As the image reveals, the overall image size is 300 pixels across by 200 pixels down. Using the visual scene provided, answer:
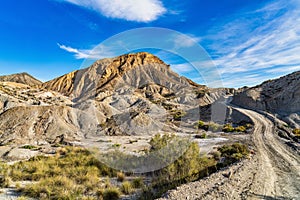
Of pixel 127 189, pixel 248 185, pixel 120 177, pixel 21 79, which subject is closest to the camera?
pixel 248 185

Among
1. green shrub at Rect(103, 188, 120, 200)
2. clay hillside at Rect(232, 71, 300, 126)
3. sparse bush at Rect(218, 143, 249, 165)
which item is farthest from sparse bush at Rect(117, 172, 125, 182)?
clay hillside at Rect(232, 71, 300, 126)

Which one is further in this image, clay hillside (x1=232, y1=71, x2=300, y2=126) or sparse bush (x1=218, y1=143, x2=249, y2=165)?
clay hillside (x1=232, y1=71, x2=300, y2=126)

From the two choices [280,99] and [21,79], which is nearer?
[280,99]

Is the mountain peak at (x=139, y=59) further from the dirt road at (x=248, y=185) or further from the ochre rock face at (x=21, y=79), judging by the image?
the dirt road at (x=248, y=185)

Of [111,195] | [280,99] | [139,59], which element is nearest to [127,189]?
[111,195]

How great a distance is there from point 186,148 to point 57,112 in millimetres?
22480

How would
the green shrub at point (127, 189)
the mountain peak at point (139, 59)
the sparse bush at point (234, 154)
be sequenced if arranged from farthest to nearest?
the mountain peak at point (139, 59) < the sparse bush at point (234, 154) < the green shrub at point (127, 189)

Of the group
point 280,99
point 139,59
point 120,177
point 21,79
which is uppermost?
point 139,59

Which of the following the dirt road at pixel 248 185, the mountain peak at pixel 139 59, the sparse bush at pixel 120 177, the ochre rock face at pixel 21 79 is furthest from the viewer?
the mountain peak at pixel 139 59

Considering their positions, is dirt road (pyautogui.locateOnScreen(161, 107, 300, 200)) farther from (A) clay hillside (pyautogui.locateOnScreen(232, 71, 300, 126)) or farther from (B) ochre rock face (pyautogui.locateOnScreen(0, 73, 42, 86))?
(B) ochre rock face (pyautogui.locateOnScreen(0, 73, 42, 86))

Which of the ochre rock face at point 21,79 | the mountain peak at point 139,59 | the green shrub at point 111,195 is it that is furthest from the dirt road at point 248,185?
the ochre rock face at point 21,79

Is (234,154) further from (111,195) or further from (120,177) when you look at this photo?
(111,195)

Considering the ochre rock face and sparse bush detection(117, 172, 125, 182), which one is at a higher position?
the ochre rock face

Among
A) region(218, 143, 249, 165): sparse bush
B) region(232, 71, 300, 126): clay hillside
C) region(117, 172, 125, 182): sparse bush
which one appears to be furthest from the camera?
region(232, 71, 300, 126): clay hillside
